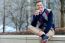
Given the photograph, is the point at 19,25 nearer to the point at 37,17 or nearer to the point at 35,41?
the point at 35,41

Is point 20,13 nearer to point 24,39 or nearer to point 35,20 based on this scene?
point 24,39

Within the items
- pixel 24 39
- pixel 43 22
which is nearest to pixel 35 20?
pixel 43 22

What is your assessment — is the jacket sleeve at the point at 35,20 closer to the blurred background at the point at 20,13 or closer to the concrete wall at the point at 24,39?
the concrete wall at the point at 24,39

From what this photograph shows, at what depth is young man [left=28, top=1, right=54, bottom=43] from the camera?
7.36 meters

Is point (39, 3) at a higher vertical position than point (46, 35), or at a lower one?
higher

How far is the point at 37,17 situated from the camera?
7.48 m

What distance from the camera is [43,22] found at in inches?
295

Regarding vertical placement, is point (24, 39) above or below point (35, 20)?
below

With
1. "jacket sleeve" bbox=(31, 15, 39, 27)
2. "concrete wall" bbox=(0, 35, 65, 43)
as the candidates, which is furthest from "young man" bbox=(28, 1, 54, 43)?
"concrete wall" bbox=(0, 35, 65, 43)

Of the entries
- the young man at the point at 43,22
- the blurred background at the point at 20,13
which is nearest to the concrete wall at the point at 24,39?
the young man at the point at 43,22

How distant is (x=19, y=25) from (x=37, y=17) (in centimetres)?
449

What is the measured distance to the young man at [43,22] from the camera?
24.1 ft

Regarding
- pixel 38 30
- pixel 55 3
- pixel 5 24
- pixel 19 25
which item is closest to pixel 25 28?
pixel 19 25

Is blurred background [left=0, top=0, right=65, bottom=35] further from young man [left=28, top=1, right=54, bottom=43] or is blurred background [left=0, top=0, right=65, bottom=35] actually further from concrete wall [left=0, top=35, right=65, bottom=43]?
young man [left=28, top=1, right=54, bottom=43]
